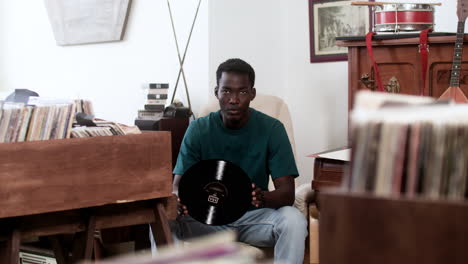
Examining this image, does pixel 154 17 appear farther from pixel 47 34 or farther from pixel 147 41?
pixel 47 34

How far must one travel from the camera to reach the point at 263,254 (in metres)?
2.80

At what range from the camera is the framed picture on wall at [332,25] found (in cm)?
385

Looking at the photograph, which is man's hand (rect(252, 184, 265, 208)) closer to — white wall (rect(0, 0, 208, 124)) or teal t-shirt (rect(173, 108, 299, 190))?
teal t-shirt (rect(173, 108, 299, 190))

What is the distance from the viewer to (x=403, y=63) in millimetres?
2682

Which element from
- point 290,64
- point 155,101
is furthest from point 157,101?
point 290,64

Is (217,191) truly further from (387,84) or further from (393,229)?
(393,229)

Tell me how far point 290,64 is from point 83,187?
216cm

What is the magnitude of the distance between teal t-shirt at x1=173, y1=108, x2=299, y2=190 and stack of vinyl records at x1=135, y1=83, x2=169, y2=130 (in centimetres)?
96

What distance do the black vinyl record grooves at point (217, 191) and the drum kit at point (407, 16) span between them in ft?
2.75

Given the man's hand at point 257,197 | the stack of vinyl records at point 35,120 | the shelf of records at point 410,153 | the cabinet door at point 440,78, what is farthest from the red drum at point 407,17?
the shelf of records at point 410,153

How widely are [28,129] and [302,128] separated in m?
2.21

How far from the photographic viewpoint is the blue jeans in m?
2.68

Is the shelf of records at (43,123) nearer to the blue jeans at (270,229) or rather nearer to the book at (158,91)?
the blue jeans at (270,229)

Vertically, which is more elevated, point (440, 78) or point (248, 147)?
point (440, 78)
